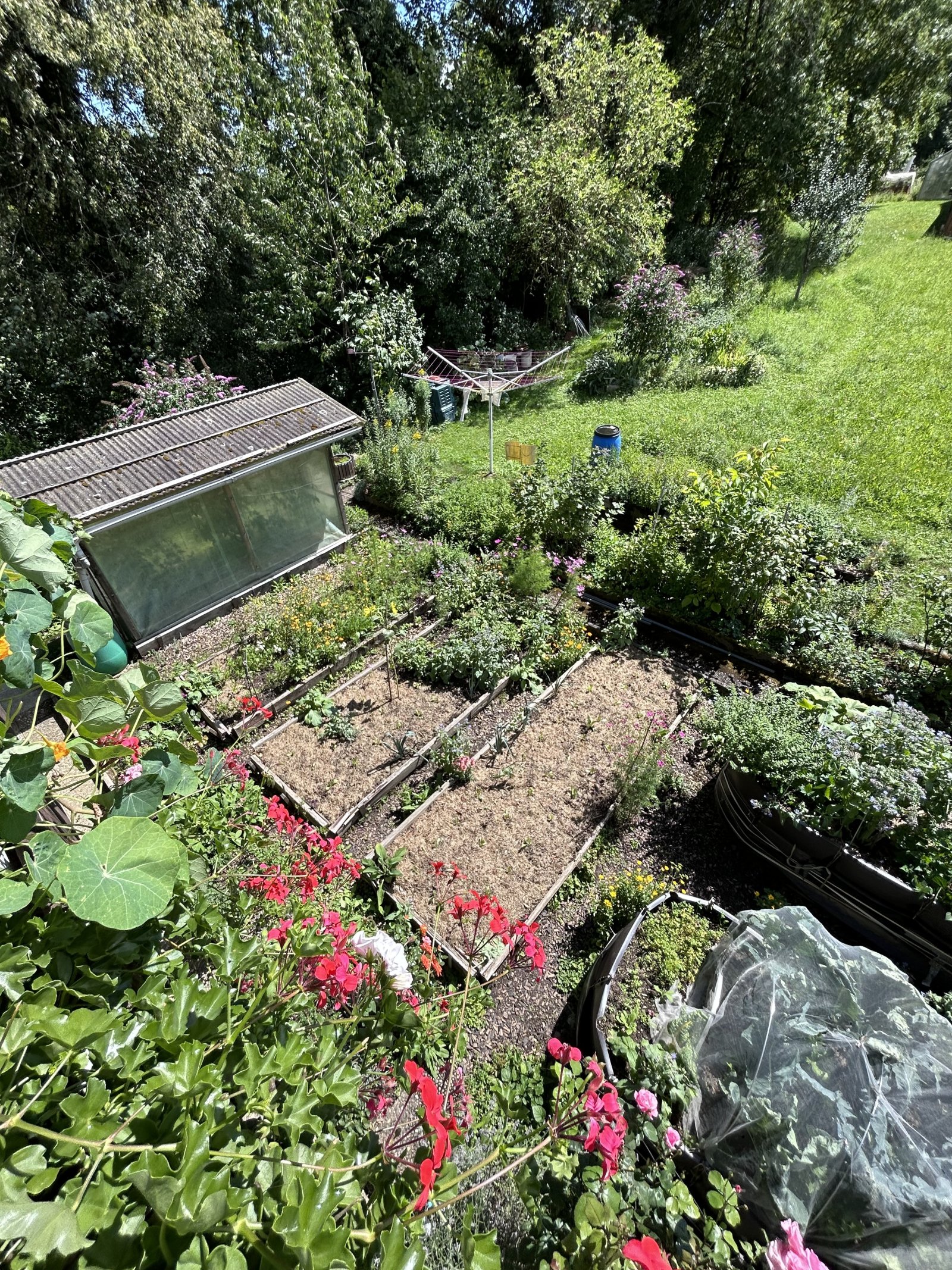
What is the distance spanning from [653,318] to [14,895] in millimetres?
11864

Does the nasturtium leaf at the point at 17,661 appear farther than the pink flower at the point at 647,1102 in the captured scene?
No

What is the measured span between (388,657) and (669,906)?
3.10 meters

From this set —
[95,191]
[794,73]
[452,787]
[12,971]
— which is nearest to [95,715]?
[12,971]

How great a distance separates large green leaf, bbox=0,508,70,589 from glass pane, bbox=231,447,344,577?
4762 mm

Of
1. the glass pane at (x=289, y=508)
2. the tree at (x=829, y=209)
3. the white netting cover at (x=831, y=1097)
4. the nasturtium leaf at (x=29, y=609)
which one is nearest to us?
the nasturtium leaf at (x=29, y=609)

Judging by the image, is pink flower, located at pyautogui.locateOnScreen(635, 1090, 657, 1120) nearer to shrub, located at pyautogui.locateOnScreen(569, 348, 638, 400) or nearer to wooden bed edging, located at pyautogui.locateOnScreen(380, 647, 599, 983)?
wooden bed edging, located at pyautogui.locateOnScreen(380, 647, 599, 983)

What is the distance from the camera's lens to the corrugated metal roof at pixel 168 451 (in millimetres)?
4824

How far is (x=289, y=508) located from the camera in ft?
20.9

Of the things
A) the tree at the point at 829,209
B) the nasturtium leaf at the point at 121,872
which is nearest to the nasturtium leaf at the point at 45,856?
Result: the nasturtium leaf at the point at 121,872

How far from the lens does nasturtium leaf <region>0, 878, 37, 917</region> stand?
92 centimetres

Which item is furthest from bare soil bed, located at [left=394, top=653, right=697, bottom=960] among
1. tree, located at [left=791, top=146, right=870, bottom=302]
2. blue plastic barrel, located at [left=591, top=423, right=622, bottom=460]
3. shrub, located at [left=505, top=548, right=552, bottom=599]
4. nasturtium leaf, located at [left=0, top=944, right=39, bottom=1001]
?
tree, located at [left=791, top=146, right=870, bottom=302]

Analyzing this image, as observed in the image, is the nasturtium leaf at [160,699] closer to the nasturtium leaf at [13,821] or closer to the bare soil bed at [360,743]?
the nasturtium leaf at [13,821]

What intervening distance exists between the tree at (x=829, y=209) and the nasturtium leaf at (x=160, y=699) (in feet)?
52.2

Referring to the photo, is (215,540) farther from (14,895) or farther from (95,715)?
(14,895)
